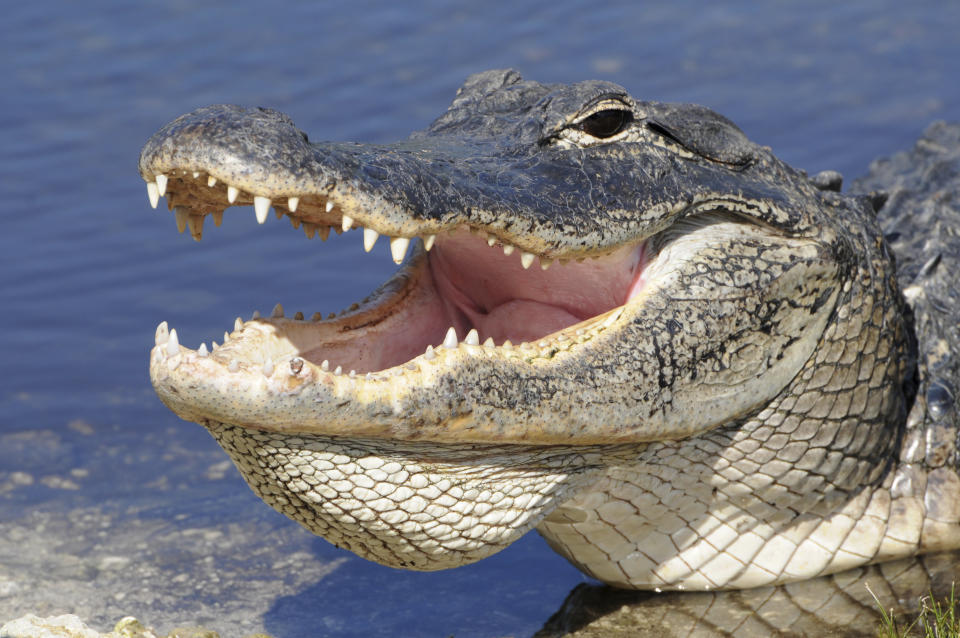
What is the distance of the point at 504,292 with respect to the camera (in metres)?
4.13

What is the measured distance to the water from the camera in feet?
15.2

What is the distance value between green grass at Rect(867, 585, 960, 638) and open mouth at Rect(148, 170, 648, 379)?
1295 mm

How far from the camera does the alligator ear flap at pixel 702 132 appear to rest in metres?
3.75

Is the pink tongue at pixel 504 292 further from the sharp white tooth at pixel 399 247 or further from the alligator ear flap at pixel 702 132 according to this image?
the sharp white tooth at pixel 399 247

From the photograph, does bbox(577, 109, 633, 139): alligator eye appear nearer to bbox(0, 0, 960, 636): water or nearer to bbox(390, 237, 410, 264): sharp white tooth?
bbox(390, 237, 410, 264): sharp white tooth

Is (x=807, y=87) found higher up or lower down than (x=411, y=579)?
higher up

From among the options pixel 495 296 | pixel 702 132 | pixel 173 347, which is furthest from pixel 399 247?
pixel 702 132

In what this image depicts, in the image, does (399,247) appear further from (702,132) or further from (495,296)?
(702,132)

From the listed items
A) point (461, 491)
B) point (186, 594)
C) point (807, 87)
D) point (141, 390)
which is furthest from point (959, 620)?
point (807, 87)

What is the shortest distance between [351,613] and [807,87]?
7.26 meters

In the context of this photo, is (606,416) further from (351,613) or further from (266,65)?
(266,65)

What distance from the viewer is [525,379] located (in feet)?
10.2

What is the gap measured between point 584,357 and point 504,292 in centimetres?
91

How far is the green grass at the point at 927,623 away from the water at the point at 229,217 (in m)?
1.22
